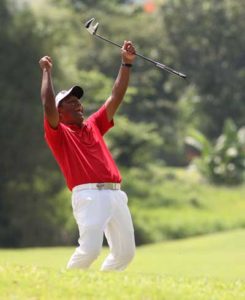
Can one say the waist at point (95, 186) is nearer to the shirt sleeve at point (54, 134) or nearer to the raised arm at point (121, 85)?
the shirt sleeve at point (54, 134)

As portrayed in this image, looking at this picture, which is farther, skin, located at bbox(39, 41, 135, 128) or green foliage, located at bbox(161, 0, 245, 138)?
green foliage, located at bbox(161, 0, 245, 138)

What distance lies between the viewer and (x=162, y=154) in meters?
65.4

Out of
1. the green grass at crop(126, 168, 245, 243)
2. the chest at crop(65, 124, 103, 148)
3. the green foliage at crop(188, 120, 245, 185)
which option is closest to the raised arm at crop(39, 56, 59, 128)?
the chest at crop(65, 124, 103, 148)

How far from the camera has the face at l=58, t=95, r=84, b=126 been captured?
8320mm

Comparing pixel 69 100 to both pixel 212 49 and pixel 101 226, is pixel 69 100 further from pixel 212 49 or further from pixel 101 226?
pixel 212 49

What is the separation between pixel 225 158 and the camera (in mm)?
42094

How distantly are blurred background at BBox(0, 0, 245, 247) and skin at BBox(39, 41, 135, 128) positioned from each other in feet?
5.31

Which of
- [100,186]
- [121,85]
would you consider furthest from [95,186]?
[121,85]

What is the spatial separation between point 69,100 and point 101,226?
1136 millimetres

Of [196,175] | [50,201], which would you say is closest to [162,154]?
[196,175]

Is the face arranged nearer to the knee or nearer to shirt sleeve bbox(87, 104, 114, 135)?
shirt sleeve bbox(87, 104, 114, 135)

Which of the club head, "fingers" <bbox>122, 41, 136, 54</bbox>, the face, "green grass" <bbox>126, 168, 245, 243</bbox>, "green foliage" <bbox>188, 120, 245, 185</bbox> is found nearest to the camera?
the face

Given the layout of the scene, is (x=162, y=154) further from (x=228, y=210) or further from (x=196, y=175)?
(x=228, y=210)

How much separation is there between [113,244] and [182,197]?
32700 millimetres
